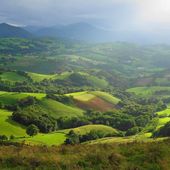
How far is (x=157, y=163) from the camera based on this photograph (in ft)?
80.8

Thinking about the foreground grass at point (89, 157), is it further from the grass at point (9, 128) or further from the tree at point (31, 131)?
the tree at point (31, 131)

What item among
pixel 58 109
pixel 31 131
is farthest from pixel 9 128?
pixel 58 109

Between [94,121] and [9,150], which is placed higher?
[9,150]

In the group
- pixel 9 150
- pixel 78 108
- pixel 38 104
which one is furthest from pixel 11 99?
pixel 9 150

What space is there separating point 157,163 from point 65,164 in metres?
6.17

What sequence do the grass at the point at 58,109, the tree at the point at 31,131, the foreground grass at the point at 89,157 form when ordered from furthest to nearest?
the grass at the point at 58,109, the tree at the point at 31,131, the foreground grass at the point at 89,157

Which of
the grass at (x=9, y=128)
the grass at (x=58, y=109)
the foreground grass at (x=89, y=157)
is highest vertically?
the foreground grass at (x=89, y=157)

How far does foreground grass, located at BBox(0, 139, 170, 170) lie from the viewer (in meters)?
23.4

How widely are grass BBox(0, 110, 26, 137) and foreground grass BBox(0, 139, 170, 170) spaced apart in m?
90.9

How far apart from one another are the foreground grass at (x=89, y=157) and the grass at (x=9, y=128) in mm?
90944

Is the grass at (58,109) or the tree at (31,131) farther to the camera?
the grass at (58,109)

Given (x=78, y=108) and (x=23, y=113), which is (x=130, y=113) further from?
(x=23, y=113)

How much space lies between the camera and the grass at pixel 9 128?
118425 millimetres

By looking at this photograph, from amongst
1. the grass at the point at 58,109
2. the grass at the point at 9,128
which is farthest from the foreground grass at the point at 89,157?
the grass at the point at 58,109
